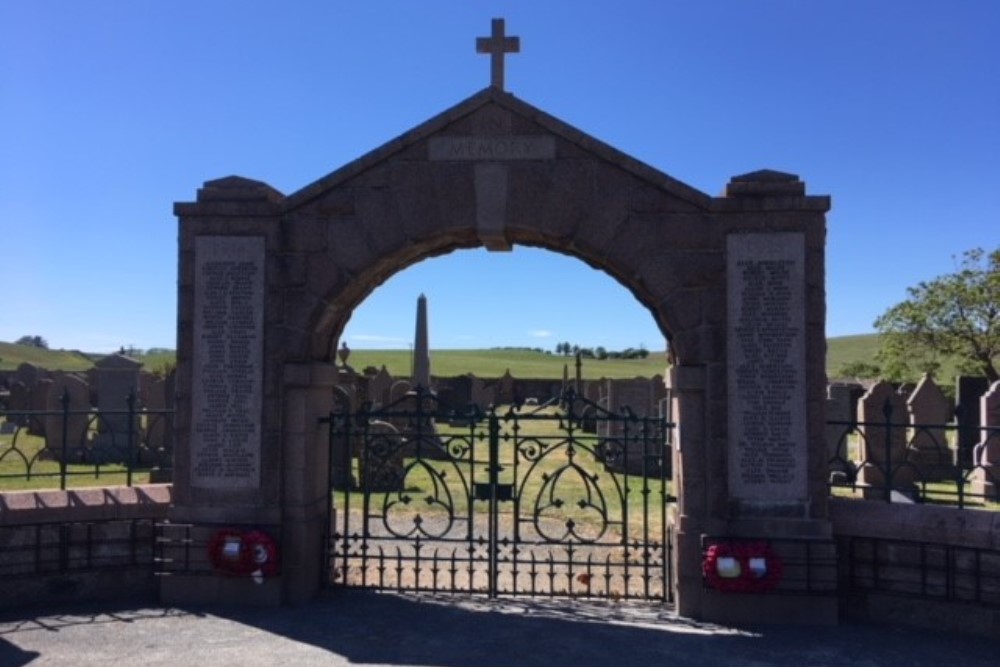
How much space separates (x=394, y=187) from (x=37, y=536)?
4.46m

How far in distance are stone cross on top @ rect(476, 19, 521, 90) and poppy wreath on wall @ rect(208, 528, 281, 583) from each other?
4.66 metres

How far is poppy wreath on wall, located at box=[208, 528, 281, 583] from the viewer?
669 centimetres

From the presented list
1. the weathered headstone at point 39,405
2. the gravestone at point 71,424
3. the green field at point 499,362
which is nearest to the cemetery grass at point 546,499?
the gravestone at point 71,424

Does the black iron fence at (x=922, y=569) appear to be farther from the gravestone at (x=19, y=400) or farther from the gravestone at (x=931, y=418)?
the gravestone at (x=19, y=400)

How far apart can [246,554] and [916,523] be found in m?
5.71

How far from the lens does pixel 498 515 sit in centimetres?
974

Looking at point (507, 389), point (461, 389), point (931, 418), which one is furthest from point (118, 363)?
point (507, 389)

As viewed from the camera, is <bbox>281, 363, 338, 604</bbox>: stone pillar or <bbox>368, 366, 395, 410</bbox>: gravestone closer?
<bbox>281, 363, 338, 604</bbox>: stone pillar

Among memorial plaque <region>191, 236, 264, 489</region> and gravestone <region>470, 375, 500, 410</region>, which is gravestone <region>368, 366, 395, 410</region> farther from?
memorial plaque <region>191, 236, 264, 489</region>

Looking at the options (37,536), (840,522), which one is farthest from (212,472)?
(840,522)

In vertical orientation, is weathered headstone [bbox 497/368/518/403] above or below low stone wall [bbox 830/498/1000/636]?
above

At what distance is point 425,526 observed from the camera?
1072cm

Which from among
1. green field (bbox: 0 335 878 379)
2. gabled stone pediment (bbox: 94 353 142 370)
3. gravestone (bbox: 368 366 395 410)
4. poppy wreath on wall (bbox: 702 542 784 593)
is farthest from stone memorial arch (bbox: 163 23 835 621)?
green field (bbox: 0 335 878 379)

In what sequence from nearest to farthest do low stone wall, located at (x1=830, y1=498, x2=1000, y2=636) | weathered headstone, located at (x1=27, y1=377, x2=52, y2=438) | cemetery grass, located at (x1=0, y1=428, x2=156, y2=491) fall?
low stone wall, located at (x1=830, y1=498, x2=1000, y2=636), cemetery grass, located at (x1=0, y1=428, x2=156, y2=491), weathered headstone, located at (x1=27, y1=377, x2=52, y2=438)
